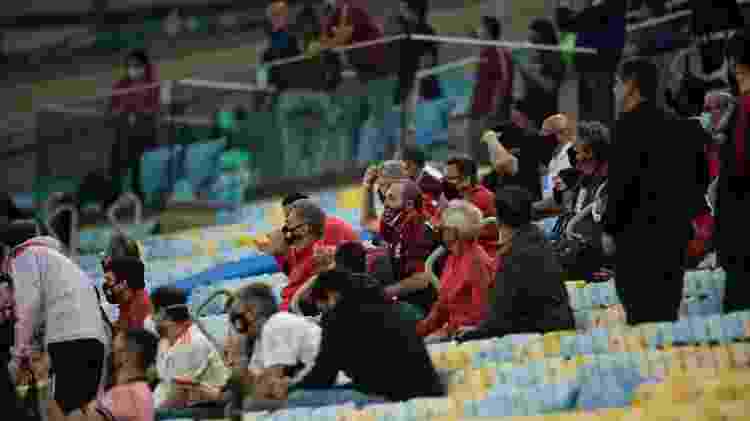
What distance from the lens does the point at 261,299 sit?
11977mm

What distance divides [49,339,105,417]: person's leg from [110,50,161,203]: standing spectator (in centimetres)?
890

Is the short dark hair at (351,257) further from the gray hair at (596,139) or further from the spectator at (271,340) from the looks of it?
the gray hair at (596,139)

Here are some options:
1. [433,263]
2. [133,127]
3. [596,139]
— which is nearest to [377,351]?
[433,263]

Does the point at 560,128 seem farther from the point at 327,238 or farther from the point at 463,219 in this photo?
the point at 463,219

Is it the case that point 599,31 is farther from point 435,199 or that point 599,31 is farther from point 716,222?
point 716,222

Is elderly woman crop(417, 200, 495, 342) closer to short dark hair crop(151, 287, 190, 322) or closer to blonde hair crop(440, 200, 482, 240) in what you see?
blonde hair crop(440, 200, 482, 240)

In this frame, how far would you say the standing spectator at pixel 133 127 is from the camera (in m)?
21.4

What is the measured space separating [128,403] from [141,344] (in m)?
0.32

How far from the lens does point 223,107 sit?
21.4 meters

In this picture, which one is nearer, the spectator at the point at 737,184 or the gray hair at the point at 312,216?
the spectator at the point at 737,184

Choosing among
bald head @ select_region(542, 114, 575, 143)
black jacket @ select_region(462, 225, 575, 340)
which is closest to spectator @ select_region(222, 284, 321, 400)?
black jacket @ select_region(462, 225, 575, 340)

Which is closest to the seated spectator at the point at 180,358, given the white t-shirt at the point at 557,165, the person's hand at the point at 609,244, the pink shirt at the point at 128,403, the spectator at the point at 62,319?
the spectator at the point at 62,319

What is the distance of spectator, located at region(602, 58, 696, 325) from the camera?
38.1 feet

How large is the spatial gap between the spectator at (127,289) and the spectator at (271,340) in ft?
6.20
